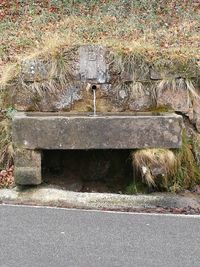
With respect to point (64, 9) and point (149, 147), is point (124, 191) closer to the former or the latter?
point (149, 147)

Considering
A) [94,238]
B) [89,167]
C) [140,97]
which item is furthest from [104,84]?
[94,238]

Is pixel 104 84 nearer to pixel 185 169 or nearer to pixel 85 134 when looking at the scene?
pixel 85 134

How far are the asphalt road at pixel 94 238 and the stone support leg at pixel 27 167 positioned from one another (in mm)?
769

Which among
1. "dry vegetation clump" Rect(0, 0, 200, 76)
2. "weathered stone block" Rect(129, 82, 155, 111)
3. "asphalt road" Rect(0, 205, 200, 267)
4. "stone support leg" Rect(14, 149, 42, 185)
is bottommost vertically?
"asphalt road" Rect(0, 205, 200, 267)

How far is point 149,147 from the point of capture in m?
7.42

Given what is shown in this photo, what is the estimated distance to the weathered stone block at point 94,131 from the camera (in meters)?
7.32

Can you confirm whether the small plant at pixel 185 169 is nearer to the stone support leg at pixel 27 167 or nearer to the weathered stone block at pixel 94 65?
the weathered stone block at pixel 94 65

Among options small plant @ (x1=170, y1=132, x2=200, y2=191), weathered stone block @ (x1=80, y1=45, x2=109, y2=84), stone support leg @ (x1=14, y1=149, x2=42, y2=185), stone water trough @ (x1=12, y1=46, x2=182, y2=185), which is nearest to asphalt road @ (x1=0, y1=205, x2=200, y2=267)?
stone support leg @ (x1=14, y1=149, x2=42, y2=185)

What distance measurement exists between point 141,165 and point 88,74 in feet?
6.50

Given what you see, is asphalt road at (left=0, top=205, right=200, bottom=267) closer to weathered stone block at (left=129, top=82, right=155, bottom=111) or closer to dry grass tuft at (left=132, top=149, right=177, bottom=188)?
dry grass tuft at (left=132, top=149, right=177, bottom=188)

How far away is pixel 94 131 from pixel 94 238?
2.11 meters

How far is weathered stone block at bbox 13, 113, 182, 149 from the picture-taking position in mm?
7316

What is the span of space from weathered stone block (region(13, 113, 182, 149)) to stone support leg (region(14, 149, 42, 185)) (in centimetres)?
11

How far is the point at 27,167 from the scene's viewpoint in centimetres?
743
